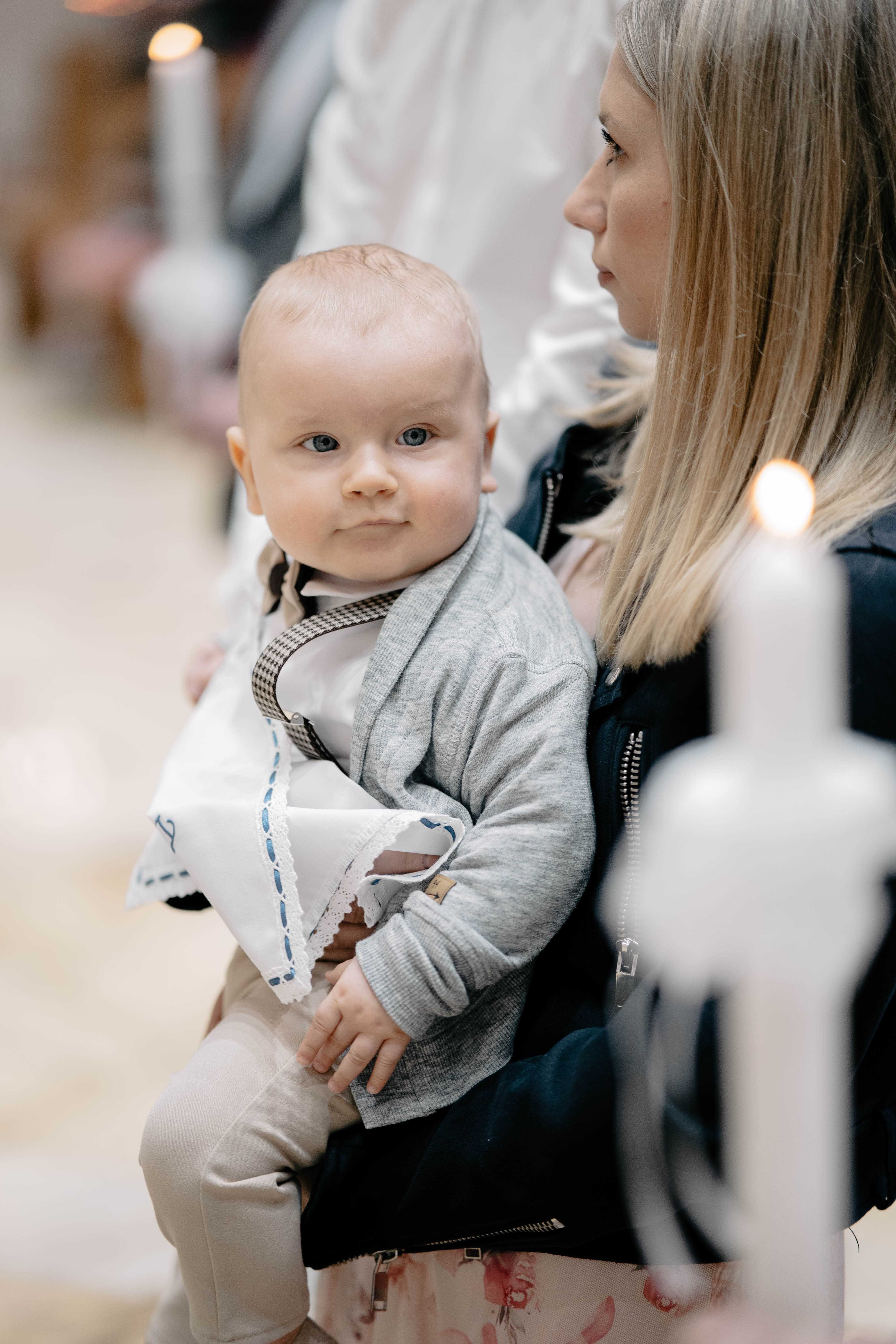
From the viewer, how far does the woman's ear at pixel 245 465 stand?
939 millimetres

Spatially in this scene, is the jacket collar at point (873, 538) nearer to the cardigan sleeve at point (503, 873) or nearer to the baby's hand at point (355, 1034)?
the cardigan sleeve at point (503, 873)

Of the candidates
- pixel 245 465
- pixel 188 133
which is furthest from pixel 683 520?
pixel 188 133

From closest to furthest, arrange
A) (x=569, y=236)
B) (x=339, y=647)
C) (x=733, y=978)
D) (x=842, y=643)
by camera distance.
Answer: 1. (x=733, y=978)
2. (x=842, y=643)
3. (x=339, y=647)
4. (x=569, y=236)

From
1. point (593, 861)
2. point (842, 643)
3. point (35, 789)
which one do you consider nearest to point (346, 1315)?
point (593, 861)

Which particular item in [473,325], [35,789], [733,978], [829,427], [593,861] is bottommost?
[35,789]

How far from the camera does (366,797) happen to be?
83 cm

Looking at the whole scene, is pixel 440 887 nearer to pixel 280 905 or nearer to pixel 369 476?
pixel 280 905

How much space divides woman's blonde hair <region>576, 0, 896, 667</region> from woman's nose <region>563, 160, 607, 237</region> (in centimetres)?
10

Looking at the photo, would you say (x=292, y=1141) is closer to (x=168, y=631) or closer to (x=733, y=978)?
(x=733, y=978)

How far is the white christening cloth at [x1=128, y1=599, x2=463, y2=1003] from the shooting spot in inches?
31.8

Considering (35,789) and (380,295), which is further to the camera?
(35,789)

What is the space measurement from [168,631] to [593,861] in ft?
7.69

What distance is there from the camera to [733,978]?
0.30 m

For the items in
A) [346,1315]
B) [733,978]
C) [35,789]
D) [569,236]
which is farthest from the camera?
[35,789]
